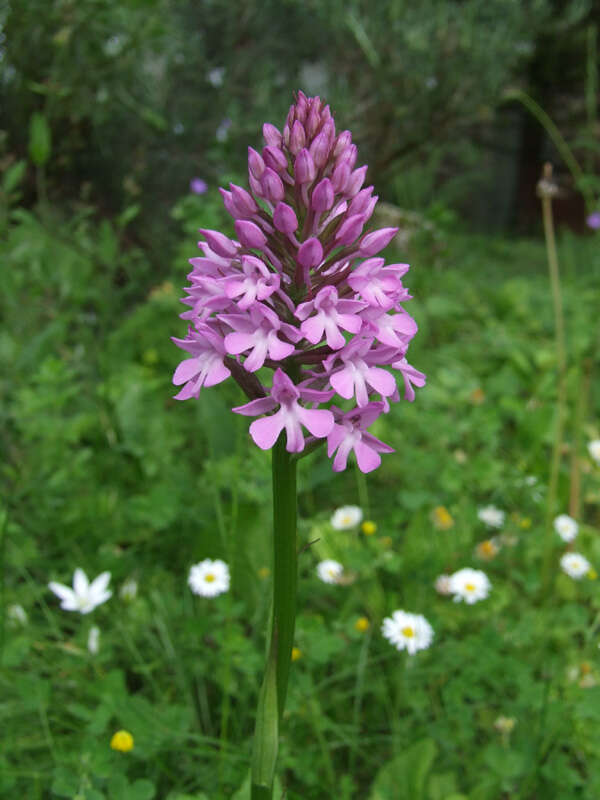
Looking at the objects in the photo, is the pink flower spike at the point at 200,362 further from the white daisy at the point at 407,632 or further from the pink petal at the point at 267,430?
the white daisy at the point at 407,632

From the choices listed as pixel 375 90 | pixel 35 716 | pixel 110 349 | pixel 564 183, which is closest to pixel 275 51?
pixel 375 90

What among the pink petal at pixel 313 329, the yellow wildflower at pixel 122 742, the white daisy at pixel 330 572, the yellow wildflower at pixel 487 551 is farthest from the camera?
the yellow wildflower at pixel 487 551

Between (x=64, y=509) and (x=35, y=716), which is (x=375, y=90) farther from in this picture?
(x=35, y=716)

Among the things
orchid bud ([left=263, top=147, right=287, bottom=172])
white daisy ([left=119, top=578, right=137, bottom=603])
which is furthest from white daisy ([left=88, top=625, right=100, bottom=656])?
orchid bud ([left=263, top=147, right=287, bottom=172])

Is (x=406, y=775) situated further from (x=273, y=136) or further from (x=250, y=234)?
(x=273, y=136)

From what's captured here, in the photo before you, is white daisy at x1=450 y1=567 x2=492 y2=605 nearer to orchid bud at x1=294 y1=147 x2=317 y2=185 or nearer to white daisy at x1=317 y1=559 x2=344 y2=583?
white daisy at x1=317 y1=559 x2=344 y2=583

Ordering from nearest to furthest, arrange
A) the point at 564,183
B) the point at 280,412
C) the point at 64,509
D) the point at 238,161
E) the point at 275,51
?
the point at 280,412 < the point at 64,509 < the point at 238,161 < the point at 275,51 < the point at 564,183

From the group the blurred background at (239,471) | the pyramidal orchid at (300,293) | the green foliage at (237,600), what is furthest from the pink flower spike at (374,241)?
the blurred background at (239,471)
